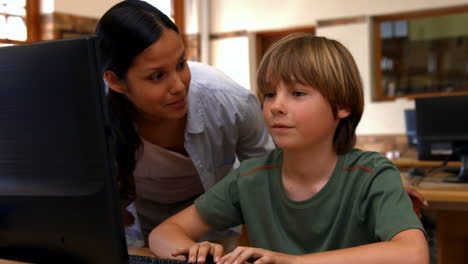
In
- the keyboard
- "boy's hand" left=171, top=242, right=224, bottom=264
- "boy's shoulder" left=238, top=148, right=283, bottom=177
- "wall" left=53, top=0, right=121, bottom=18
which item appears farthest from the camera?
"wall" left=53, top=0, right=121, bottom=18

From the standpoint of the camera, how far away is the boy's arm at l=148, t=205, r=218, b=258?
107 centimetres

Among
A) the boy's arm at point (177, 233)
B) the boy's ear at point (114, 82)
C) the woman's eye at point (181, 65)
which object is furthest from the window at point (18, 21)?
the boy's arm at point (177, 233)

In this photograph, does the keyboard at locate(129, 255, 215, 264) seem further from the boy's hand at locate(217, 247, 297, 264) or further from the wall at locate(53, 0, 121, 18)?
the wall at locate(53, 0, 121, 18)

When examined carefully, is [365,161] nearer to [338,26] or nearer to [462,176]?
[462,176]

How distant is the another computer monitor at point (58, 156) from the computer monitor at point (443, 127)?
201cm

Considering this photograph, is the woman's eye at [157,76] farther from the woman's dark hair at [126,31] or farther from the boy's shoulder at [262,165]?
the boy's shoulder at [262,165]

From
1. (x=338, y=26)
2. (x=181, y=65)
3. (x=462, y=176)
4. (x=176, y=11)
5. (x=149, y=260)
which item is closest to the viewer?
(x=149, y=260)

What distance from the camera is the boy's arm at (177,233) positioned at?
1.07 m

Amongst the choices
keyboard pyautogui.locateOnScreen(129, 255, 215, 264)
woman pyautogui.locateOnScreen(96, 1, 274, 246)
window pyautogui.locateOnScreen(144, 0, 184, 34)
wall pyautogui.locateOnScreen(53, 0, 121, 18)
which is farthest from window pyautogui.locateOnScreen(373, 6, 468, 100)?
keyboard pyautogui.locateOnScreen(129, 255, 215, 264)

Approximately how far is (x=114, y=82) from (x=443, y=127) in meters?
1.69

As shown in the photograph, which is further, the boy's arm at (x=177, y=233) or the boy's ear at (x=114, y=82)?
the boy's ear at (x=114, y=82)

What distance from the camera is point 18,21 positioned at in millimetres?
4469

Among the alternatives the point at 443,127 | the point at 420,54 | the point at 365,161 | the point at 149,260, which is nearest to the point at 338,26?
the point at 420,54

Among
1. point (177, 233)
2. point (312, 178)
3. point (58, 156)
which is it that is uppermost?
point (58, 156)
